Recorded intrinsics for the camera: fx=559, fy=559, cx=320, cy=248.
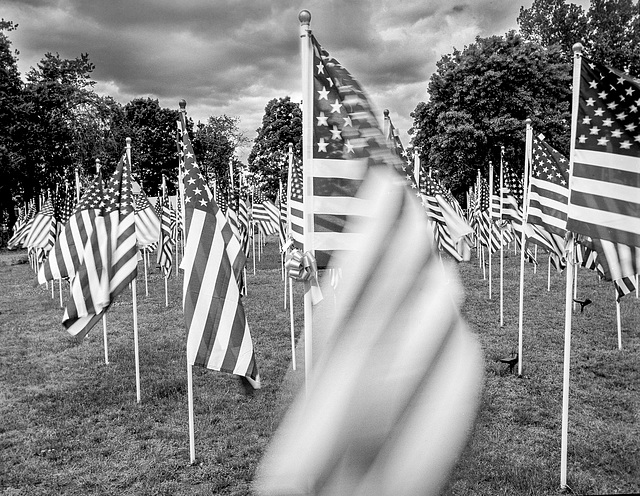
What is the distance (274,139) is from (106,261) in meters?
44.4

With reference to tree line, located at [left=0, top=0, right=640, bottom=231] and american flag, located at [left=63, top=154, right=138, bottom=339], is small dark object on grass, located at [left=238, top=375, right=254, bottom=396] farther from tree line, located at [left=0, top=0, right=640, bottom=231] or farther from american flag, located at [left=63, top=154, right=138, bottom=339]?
tree line, located at [left=0, top=0, right=640, bottom=231]

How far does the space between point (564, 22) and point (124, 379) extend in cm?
4036

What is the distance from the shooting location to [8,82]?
39344mm

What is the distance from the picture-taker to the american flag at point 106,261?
7605 mm

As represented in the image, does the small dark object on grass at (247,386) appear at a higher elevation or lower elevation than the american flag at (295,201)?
lower

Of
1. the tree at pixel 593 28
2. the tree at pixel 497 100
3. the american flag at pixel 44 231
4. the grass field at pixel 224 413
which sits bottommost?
the grass field at pixel 224 413

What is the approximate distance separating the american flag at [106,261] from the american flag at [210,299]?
7.62 feet

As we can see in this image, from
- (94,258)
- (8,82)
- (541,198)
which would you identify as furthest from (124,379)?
(8,82)

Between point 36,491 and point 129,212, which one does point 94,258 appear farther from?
point 36,491

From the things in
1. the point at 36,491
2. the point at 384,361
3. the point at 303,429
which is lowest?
the point at 36,491

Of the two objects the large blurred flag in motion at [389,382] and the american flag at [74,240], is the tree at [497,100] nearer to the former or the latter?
the american flag at [74,240]

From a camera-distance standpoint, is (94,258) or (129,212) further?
(129,212)

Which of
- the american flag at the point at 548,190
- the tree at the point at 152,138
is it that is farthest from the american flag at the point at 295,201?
the tree at the point at 152,138

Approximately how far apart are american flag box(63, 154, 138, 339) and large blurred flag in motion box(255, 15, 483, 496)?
5.39 m
